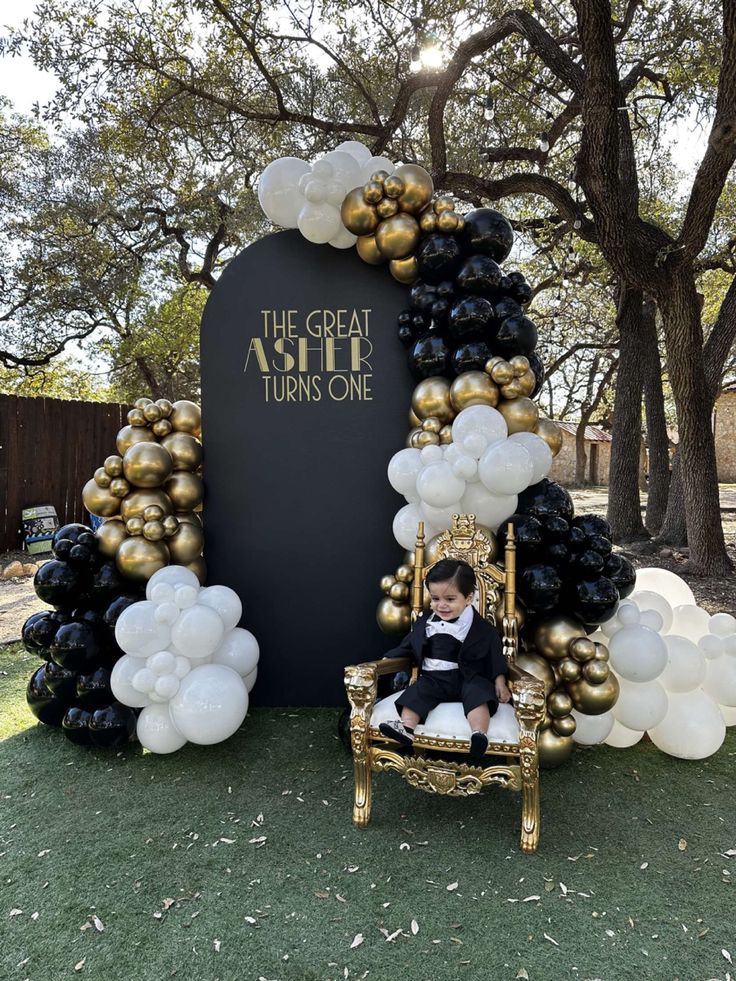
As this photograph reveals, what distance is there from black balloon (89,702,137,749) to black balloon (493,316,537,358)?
9.30 feet

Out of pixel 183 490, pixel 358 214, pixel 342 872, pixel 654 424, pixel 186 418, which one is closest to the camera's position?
pixel 342 872

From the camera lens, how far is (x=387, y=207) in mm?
3490

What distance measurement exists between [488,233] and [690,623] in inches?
97.1

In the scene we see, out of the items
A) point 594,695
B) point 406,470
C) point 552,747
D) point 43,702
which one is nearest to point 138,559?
point 43,702

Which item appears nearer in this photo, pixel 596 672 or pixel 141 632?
pixel 596 672

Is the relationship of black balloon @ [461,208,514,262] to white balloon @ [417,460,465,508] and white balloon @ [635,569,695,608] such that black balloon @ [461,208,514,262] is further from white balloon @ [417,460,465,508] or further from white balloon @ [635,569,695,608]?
white balloon @ [635,569,695,608]

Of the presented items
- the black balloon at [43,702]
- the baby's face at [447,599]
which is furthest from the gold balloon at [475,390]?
the black balloon at [43,702]

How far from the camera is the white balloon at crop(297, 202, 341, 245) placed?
11.8ft

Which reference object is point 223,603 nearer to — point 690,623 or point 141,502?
point 141,502

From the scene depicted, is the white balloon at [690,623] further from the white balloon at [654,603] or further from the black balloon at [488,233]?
the black balloon at [488,233]

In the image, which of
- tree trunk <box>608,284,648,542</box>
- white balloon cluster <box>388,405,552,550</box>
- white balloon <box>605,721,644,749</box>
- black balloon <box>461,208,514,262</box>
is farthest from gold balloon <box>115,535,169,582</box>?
tree trunk <box>608,284,648,542</box>

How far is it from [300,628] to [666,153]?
1005 centimetres

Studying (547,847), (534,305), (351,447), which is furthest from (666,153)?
(547,847)

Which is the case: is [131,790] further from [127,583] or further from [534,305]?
[534,305]
